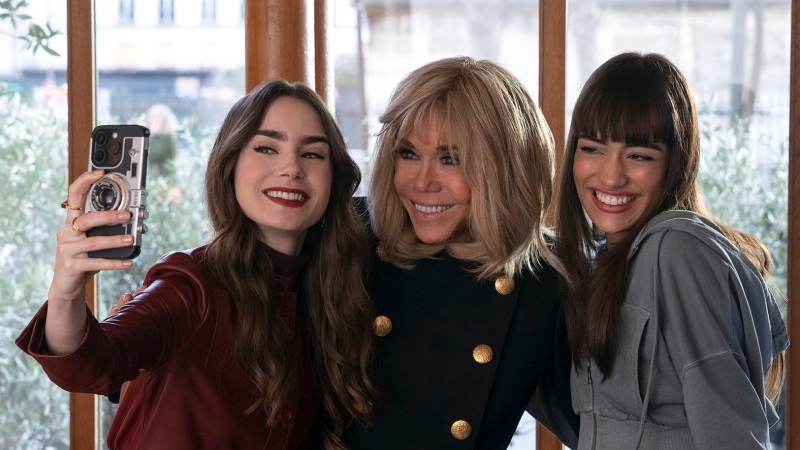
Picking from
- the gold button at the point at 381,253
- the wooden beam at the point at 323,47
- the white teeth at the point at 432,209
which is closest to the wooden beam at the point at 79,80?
the wooden beam at the point at 323,47

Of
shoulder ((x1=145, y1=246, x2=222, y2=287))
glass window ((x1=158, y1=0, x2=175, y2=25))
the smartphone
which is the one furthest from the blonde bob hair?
glass window ((x1=158, y1=0, x2=175, y2=25))

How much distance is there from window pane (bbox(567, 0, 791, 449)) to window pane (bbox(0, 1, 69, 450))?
58.5 inches

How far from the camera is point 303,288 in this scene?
1.79 metres

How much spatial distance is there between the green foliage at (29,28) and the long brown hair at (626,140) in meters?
1.64

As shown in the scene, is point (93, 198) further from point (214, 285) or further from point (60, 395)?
point (60, 395)

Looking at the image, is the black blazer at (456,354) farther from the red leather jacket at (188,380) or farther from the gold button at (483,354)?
the red leather jacket at (188,380)

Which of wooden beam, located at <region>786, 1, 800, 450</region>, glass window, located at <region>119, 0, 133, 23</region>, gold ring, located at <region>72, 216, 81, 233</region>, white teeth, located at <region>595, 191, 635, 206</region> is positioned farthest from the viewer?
glass window, located at <region>119, 0, 133, 23</region>

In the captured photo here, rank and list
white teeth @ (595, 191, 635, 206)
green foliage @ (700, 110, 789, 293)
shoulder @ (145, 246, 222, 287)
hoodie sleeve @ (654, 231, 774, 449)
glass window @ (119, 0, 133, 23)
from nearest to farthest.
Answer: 1. hoodie sleeve @ (654, 231, 774, 449)
2. shoulder @ (145, 246, 222, 287)
3. white teeth @ (595, 191, 635, 206)
4. green foliage @ (700, 110, 789, 293)
5. glass window @ (119, 0, 133, 23)

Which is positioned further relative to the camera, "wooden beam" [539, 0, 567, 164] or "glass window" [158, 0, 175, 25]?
"glass window" [158, 0, 175, 25]

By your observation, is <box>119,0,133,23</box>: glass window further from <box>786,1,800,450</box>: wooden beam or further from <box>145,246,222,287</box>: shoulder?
<box>786,1,800,450</box>: wooden beam


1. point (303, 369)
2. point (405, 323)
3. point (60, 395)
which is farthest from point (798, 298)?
point (60, 395)

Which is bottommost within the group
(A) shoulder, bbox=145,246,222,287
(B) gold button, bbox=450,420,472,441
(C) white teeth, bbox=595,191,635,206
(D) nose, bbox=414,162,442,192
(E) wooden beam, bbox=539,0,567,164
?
(B) gold button, bbox=450,420,472,441

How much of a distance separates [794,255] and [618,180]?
868 mm

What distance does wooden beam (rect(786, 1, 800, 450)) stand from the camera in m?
2.26
